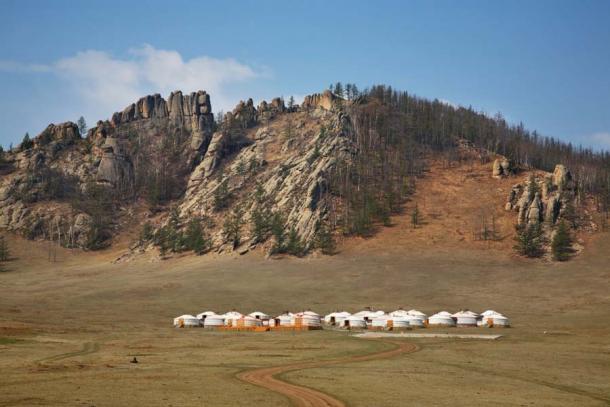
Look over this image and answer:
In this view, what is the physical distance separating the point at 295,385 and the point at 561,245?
11390 centimetres

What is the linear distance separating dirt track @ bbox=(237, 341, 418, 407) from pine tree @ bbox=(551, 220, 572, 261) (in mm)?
88466

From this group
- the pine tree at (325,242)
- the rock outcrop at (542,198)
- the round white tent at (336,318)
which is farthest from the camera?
the rock outcrop at (542,198)

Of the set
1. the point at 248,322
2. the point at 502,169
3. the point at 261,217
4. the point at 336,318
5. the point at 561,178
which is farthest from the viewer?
the point at 502,169

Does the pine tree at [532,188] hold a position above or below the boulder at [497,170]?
below

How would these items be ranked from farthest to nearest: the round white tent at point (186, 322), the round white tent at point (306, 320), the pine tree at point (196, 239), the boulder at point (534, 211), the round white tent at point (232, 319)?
the pine tree at point (196, 239), the boulder at point (534, 211), the round white tent at point (232, 319), the round white tent at point (186, 322), the round white tent at point (306, 320)

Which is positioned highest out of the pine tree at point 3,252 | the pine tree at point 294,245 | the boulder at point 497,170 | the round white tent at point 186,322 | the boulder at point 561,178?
the boulder at point 497,170

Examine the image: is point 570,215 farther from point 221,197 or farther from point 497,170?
point 221,197

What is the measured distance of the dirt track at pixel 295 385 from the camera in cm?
3209

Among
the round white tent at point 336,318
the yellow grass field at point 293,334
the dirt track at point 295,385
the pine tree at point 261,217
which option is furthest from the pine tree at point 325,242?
the dirt track at point 295,385

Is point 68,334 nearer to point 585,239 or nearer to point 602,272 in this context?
point 602,272

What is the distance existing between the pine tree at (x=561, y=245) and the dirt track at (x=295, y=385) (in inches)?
3483

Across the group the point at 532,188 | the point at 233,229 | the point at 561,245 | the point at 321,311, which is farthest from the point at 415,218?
the point at 321,311

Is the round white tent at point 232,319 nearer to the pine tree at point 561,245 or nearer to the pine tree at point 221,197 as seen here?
the pine tree at point 561,245

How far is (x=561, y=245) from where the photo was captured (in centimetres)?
13975
